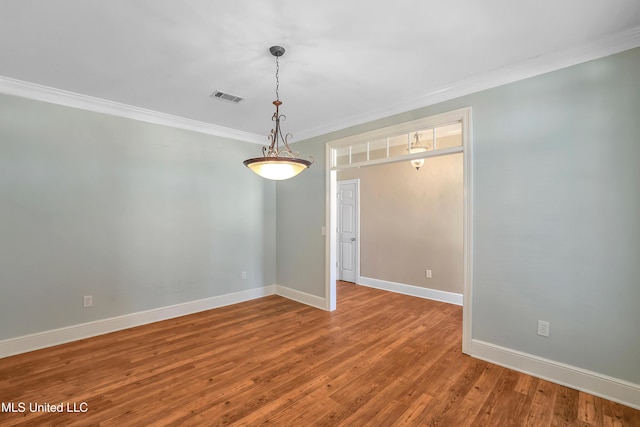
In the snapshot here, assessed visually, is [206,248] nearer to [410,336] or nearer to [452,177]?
[410,336]

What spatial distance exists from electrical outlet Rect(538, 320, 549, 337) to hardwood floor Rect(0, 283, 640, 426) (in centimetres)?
40

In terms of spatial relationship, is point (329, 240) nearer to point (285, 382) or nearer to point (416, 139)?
point (416, 139)

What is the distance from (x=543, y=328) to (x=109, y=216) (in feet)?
15.7

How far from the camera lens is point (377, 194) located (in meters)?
5.80

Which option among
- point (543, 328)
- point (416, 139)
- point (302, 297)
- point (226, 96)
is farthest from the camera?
point (302, 297)

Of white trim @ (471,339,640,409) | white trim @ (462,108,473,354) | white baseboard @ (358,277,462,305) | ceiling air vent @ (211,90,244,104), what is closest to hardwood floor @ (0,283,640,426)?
white trim @ (471,339,640,409)

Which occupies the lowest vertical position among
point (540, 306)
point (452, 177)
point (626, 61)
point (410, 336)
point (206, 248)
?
point (410, 336)

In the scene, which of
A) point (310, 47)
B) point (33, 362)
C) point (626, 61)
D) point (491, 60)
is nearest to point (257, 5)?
point (310, 47)

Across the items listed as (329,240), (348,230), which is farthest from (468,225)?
(348,230)

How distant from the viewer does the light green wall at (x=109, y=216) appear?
302 centimetres

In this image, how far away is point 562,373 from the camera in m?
2.42

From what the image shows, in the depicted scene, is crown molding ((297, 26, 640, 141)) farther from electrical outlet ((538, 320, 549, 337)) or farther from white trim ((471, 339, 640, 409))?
white trim ((471, 339, 640, 409))

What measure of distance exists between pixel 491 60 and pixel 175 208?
412 centimetres

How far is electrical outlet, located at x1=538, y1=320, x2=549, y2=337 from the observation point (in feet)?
8.24
